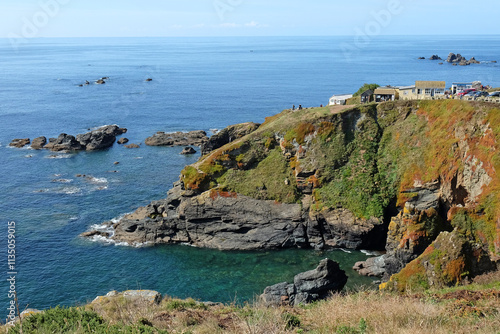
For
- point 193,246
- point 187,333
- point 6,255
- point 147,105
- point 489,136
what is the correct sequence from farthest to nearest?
point 147,105 < point 193,246 < point 6,255 < point 489,136 < point 187,333

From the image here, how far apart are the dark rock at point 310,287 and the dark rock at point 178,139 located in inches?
2434

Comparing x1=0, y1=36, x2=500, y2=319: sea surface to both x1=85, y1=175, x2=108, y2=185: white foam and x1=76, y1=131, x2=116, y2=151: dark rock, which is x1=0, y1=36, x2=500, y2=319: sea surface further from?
x1=76, y1=131, x2=116, y2=151: dark rock

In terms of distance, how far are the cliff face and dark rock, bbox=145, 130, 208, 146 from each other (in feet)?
121

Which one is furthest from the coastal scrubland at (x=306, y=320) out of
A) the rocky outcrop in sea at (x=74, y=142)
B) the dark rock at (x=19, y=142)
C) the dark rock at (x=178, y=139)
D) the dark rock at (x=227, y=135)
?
the dark rock at (x=19, y=142)

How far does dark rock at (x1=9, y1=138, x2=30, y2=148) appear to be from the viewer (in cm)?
9884

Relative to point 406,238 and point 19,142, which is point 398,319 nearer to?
point 406,238

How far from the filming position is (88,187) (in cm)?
7294

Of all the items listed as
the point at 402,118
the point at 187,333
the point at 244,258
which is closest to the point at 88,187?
the point at 244,258

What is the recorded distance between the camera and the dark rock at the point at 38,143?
97.4 meters

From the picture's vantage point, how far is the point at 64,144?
9656 centimetres

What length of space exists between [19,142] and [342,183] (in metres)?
80.8

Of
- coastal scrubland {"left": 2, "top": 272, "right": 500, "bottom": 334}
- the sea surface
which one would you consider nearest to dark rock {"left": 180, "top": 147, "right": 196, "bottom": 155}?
the sea surface

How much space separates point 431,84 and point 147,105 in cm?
9704

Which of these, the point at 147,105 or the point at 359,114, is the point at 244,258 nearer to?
the point at 359,114
